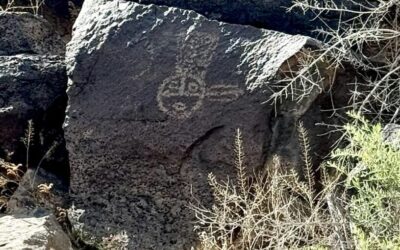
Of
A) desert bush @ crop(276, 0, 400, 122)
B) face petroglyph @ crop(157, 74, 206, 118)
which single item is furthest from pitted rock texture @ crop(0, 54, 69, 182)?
desert bush @ crop(276, 0, 400, 122)

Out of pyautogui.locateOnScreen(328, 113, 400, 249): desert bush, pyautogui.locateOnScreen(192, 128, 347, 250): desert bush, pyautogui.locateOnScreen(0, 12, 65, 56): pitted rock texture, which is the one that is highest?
pyautogui.locateOnScreen(0, 12, 65, 56): pitted rock texture

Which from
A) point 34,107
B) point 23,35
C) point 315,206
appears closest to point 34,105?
point 34,107

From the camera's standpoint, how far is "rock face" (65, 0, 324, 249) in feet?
11.3

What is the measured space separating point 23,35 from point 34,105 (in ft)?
1.68

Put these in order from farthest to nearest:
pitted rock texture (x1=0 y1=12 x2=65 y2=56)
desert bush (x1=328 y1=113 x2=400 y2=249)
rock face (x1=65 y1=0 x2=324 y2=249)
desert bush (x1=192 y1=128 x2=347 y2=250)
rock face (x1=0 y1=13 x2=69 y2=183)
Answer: pitted rock texture (x1=0 y1=12 x2=65 y2=56)
rock face (x1=0 y1=13 x2=69 y2=183)
rock face (x1=65 y1=0 x2=324 y2=249)
desert bush (x1=192 y1=128 x2=347 y2=250)
desert bush (x1=328 y1=113 x2=400 y2=249)

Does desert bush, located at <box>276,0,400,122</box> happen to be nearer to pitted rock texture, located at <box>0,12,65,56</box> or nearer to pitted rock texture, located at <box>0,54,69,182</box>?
pitted rock texture, located at <box>0,54,69,182</box>

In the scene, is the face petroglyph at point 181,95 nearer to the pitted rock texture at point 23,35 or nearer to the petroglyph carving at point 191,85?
the petroglyph carving at point 191,85

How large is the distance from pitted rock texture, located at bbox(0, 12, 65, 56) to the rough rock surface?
3.38ft

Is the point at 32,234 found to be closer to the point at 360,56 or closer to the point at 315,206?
the point at 315,206

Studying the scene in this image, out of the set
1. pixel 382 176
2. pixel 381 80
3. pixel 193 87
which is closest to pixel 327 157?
pixel 381 80

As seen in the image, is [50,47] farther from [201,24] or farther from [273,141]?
[273,141]

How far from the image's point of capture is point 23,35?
403 cm

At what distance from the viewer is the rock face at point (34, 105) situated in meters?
3.68

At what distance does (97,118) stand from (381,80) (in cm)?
134
